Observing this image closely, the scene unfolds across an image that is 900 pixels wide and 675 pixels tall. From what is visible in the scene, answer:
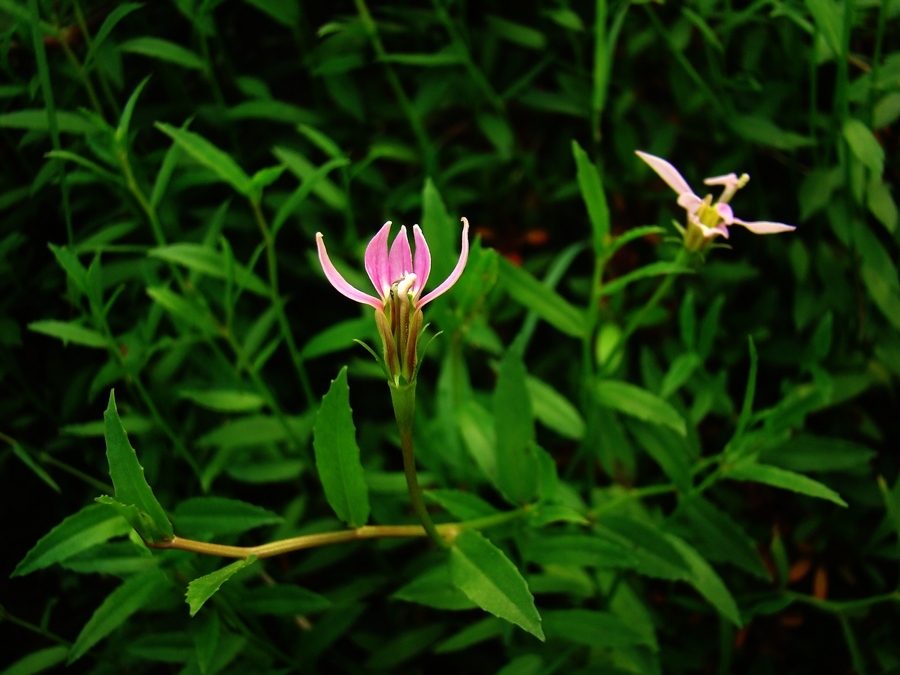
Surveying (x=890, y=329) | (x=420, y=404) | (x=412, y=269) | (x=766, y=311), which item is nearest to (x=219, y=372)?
(x=420, y=404)

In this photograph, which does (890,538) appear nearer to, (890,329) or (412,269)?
(890,329)

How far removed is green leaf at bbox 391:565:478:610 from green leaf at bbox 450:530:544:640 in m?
0.15

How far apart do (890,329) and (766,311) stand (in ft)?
0.51

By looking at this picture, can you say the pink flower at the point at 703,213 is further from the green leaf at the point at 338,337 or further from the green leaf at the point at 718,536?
the green leaf at the point at 338,337

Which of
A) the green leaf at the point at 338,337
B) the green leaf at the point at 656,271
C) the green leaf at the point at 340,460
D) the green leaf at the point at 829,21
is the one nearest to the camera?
the green leaf at the point at 340,460

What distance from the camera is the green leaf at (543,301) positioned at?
0.90 m

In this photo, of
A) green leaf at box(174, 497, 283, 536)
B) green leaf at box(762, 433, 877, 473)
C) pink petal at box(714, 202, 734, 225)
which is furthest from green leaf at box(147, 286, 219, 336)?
green leaf at box(762, 433, 877, 473)

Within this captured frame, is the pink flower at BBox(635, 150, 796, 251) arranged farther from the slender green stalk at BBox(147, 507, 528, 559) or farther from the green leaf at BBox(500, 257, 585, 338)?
the slender green stalk at BBox(147, 507, 528, 559)

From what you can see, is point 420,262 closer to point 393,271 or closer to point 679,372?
point 393,271

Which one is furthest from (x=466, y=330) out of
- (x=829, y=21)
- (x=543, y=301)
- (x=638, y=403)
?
(x=829, y=21)

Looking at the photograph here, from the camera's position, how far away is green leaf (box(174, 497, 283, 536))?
69cm

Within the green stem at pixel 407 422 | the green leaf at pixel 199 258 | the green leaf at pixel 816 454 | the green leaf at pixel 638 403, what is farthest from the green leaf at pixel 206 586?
the green leaf at pixel 816 454

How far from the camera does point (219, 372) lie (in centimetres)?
98

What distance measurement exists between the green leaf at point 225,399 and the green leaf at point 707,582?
51 centimetres
